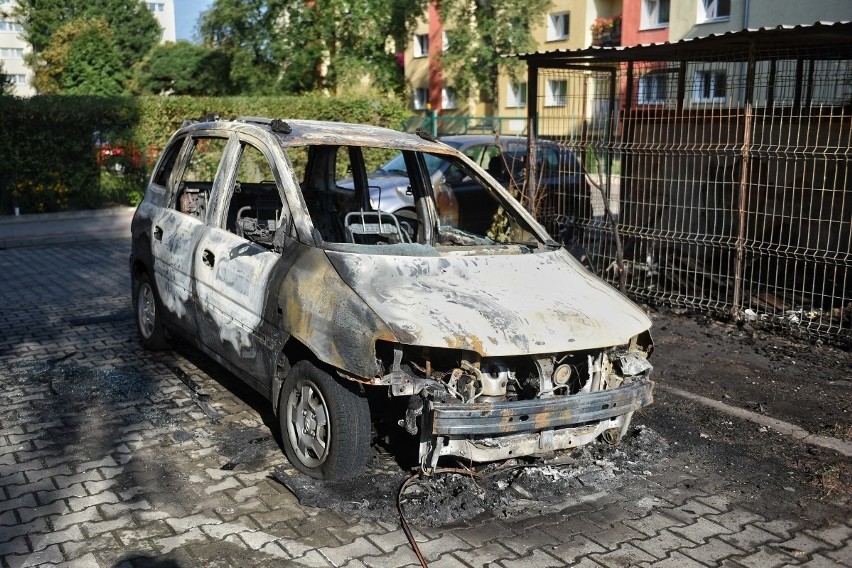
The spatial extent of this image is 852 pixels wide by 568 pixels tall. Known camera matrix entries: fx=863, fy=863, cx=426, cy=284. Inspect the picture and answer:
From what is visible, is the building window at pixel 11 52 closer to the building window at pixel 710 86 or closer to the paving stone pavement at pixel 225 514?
the building window at pixel 710 86

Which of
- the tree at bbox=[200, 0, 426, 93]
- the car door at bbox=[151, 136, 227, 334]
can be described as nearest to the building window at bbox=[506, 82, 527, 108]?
the tree at bbox=[200, 0, 426, 93]

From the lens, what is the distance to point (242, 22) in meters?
30.9

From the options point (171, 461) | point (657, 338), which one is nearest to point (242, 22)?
point (657, 338)

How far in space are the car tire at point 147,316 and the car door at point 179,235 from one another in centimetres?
38

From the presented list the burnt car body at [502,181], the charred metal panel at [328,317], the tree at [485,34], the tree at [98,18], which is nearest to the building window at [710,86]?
the burnt car body at [502,181]

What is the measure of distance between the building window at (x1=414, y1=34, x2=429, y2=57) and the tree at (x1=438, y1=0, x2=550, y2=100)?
828 cm

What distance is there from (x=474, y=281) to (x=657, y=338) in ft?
12.7

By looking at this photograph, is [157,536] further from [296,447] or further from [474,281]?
[474,281]

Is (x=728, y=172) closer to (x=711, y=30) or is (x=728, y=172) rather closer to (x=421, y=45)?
(x=711, y=30)

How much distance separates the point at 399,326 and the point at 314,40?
89.4ft

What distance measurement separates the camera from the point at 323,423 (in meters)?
4.72

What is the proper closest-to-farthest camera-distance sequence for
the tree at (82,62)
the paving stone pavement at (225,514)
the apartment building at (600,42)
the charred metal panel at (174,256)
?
the paving stone pavement at (225,514) < the charred metal panel at (174,256) < the apartment building at (600,42) < the tree at (82,62)

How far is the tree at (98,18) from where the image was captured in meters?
55.6

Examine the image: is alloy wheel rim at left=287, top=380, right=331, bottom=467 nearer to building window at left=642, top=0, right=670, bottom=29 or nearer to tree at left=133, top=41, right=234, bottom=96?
building window at left=642, top=0, right=670, bottom=29
